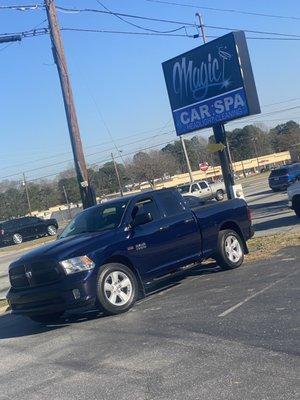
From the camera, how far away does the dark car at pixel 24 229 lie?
130ft

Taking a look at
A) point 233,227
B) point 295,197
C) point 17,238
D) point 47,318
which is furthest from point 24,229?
point 47,318

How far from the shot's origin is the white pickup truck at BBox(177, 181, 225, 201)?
1711 inches

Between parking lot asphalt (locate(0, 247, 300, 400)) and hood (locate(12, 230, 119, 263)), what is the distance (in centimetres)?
102

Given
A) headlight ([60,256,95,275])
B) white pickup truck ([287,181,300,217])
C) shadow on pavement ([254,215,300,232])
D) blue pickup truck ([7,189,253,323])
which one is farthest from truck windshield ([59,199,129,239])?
white pickup truck ([287,181,300,217])

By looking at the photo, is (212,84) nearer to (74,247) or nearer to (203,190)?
(74,247)

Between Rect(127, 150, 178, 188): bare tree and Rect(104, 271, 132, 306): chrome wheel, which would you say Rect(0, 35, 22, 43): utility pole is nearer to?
Rect(104, 271, 132, 306): chrome wheel

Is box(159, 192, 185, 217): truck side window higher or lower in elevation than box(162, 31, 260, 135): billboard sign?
lower

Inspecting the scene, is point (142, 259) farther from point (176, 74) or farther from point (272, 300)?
point (176, 74)

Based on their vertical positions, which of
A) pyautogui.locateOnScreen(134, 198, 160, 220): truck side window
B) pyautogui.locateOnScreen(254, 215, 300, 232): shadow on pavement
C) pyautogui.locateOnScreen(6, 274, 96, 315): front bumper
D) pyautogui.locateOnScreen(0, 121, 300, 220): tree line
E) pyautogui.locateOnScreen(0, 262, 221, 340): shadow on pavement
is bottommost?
pyautogui.locateOnScreen(254, 215, 300, 232): shadow on pavement

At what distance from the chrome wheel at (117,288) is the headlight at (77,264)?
36 centimetres

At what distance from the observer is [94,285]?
8172 mm

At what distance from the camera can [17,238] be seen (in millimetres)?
39812

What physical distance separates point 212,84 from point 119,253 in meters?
9.50

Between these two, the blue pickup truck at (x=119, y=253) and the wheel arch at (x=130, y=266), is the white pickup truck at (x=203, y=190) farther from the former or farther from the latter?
the wheel arch at (x=130, y=266)
